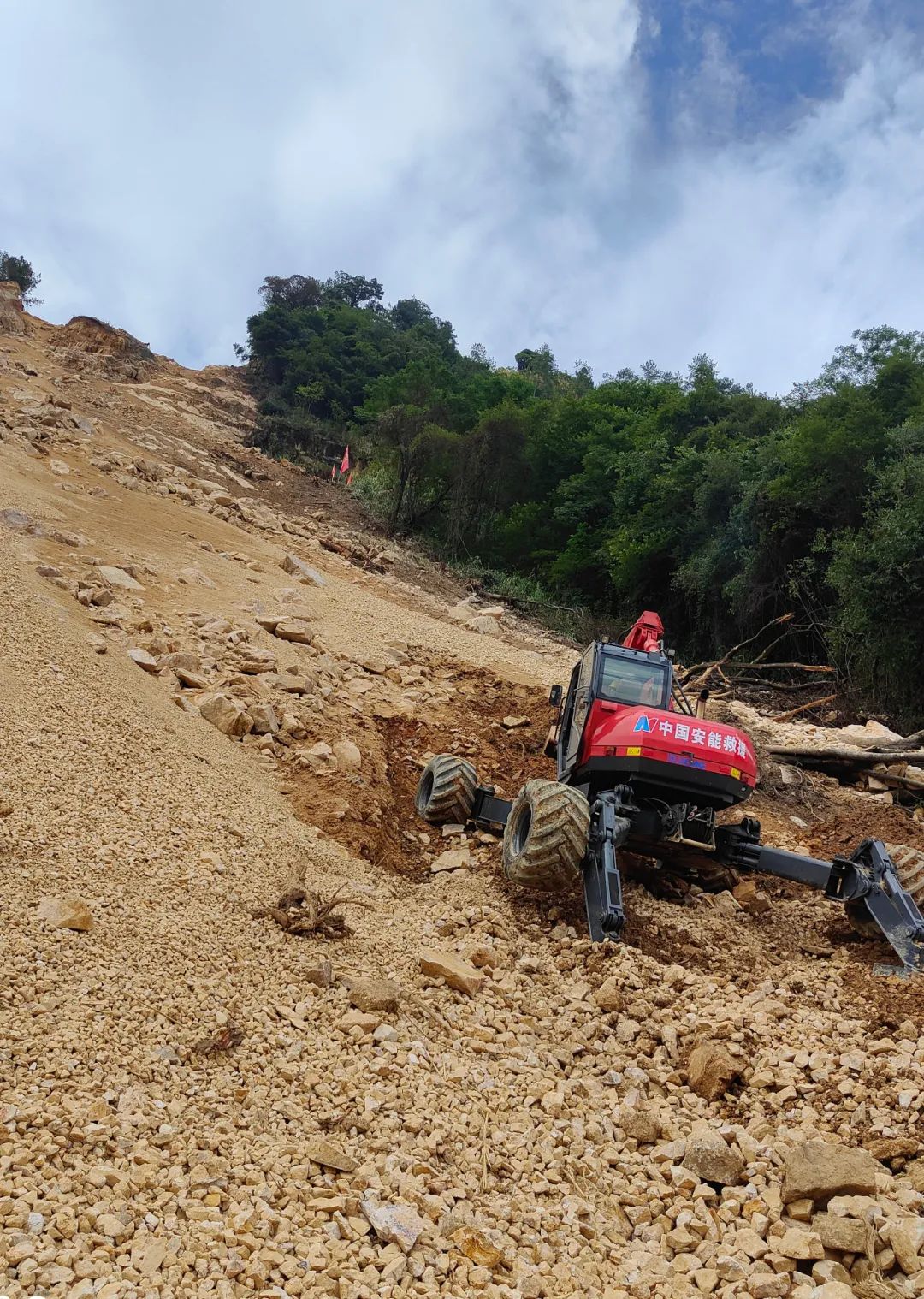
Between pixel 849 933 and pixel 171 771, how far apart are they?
14.3ft

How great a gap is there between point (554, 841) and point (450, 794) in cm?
194

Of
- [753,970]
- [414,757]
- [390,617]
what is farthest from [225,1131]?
[390,617]

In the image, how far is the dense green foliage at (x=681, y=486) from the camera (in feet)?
47.6

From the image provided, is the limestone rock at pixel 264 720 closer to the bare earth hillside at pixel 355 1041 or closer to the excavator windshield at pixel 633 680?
the bare earth hillside at pixel 355 1041

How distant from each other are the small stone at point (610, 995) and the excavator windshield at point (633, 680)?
2498 mm

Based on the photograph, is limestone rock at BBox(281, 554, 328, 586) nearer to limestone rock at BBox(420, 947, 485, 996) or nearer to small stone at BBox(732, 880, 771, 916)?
small stone at BBox(732, 880, 771, 916)

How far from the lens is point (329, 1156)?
8.74ft

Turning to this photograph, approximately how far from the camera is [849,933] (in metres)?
5.31

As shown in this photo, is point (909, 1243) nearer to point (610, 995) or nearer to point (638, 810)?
point (610, 995)

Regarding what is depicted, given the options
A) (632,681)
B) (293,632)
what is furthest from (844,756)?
(293,632)

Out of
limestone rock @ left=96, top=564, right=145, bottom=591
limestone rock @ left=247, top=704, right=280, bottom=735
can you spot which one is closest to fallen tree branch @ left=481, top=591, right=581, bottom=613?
limestone rock @ left=96, top=564, right=145, bottom=591

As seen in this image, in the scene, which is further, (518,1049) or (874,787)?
(874,787)

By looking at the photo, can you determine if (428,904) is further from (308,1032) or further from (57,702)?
(57,702)

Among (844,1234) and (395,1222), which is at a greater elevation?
(844,1234)
